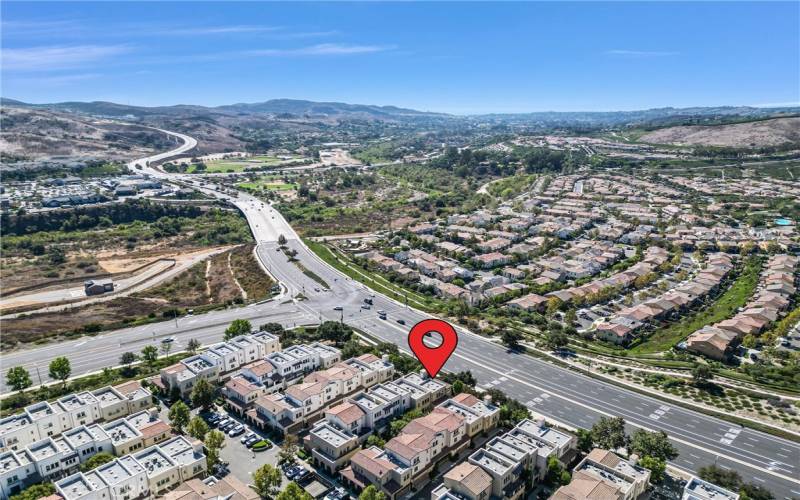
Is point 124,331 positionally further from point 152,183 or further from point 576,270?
point 152,183

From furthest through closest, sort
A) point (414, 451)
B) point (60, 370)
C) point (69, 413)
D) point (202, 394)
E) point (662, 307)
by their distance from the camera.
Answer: point (662, 307) → point (60, 370) → point (202, 394) → point (69, 413) → point (414, 451)

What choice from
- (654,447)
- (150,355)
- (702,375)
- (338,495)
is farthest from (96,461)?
(702,375)

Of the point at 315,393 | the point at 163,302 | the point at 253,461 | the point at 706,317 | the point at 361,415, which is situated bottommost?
the point at 163,302

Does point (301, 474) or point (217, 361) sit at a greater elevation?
point (217, 361)

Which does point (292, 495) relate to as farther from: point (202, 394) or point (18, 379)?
point (18, 379)

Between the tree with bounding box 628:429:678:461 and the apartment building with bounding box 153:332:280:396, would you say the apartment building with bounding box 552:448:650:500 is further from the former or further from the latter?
the apartment building with bounding box 153:332:280:396

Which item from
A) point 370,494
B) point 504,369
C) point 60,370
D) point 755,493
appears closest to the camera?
point 370,494

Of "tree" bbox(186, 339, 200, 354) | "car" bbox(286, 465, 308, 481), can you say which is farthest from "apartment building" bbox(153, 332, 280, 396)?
"car" bbox(286, 465, 308, 481)

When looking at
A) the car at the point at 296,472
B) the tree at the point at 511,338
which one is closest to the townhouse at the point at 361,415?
the car at the point at 296,472

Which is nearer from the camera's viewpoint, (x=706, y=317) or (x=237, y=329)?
Answer: (x=237, y=329)
